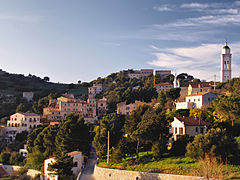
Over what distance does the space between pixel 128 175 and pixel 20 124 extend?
44062 millimetres

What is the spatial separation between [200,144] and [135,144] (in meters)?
11.4

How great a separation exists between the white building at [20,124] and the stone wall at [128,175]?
122ft

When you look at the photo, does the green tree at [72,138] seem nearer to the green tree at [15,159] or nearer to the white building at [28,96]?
the green tree at [15,159]

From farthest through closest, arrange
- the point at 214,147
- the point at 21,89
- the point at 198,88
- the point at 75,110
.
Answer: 1. the point at 21,89
2. the point at 75,110
3. the point at 198,88
4. the point at 214,147

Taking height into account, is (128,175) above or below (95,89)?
below

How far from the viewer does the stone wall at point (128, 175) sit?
95.2ft

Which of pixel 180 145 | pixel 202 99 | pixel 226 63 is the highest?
pixel 226 63

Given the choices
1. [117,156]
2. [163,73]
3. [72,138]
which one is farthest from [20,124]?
[163,73]

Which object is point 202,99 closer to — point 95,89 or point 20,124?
point 20,124

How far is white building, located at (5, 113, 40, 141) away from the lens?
229 feet

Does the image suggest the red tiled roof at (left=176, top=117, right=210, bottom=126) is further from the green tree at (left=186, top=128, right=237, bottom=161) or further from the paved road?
the paved road

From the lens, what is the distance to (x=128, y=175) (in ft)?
109

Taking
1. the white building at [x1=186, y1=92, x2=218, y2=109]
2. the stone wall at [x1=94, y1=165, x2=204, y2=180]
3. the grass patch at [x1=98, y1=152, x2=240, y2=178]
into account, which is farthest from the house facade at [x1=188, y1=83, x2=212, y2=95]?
the stone wall at [x1=94, y1=165, x2=204, y2=180]

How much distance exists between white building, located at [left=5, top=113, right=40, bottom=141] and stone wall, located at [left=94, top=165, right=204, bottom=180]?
37222 millimetres
